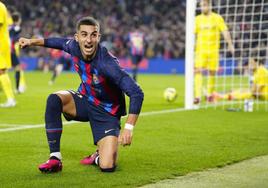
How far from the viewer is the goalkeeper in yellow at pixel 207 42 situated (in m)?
12.9

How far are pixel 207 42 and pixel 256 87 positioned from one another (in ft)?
5.07

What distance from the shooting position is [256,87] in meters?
13.8

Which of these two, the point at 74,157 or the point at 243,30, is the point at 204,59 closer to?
the point at 243,30

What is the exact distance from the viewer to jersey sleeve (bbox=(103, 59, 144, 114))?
5.42m

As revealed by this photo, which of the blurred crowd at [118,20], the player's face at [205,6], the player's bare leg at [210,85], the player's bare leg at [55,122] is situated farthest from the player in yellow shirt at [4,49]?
the blurred crowd at [118,20]

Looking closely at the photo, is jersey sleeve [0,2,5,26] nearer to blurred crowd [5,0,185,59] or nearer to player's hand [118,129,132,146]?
player's hand [118,129,132,146]

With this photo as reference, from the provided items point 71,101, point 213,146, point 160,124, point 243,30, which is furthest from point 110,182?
point 243,30

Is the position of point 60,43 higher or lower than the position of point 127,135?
higher

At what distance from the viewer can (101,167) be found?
571 centimetres

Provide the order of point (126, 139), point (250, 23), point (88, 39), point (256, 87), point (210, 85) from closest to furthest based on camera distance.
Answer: point (126, 139), point (88, 39), point (250, 23), point (210, 85), point (256, 87)

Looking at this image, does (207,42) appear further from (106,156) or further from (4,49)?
(106,156)

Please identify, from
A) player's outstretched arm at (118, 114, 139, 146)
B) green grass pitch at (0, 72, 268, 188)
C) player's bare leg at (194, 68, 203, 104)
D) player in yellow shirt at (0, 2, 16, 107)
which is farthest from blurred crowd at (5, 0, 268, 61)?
player's outstretched arm at (118, 114, 139, 146)

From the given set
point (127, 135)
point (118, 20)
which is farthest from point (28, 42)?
point (118, 20)

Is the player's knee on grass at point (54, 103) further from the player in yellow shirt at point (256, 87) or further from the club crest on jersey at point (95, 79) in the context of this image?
the player in yellow shirt at point (256, 87)
